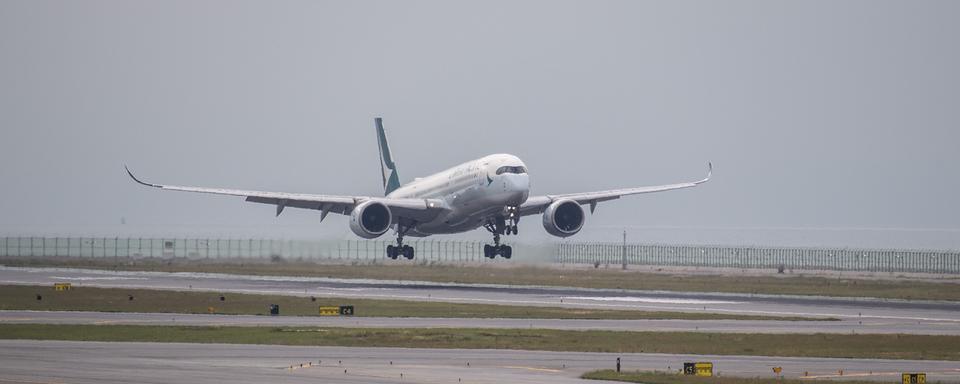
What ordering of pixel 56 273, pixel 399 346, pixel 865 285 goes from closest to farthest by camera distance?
1. pixel 399 346
2. pixel 865 285
3. pixel 56 273

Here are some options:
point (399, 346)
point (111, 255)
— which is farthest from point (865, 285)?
point (111, 255)

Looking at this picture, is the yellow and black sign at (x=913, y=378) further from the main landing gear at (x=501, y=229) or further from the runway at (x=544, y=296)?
the main landing gear at (x=501, y=229)

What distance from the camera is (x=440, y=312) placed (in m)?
62.9

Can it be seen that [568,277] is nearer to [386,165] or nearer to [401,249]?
[401,249]

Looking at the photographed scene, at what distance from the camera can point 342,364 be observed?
129 feet

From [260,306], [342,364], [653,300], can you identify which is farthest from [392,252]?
[342,364]

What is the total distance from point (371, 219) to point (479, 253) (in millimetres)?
24053

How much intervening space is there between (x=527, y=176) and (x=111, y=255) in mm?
65713

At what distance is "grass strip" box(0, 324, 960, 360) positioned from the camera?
45562 mm

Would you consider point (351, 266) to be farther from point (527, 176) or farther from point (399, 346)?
point (399, 346)

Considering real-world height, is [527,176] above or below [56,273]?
above

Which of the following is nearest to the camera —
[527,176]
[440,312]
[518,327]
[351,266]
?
[518,327]

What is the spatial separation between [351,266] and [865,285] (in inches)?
1588

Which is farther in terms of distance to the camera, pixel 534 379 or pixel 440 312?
pixel 440 312
